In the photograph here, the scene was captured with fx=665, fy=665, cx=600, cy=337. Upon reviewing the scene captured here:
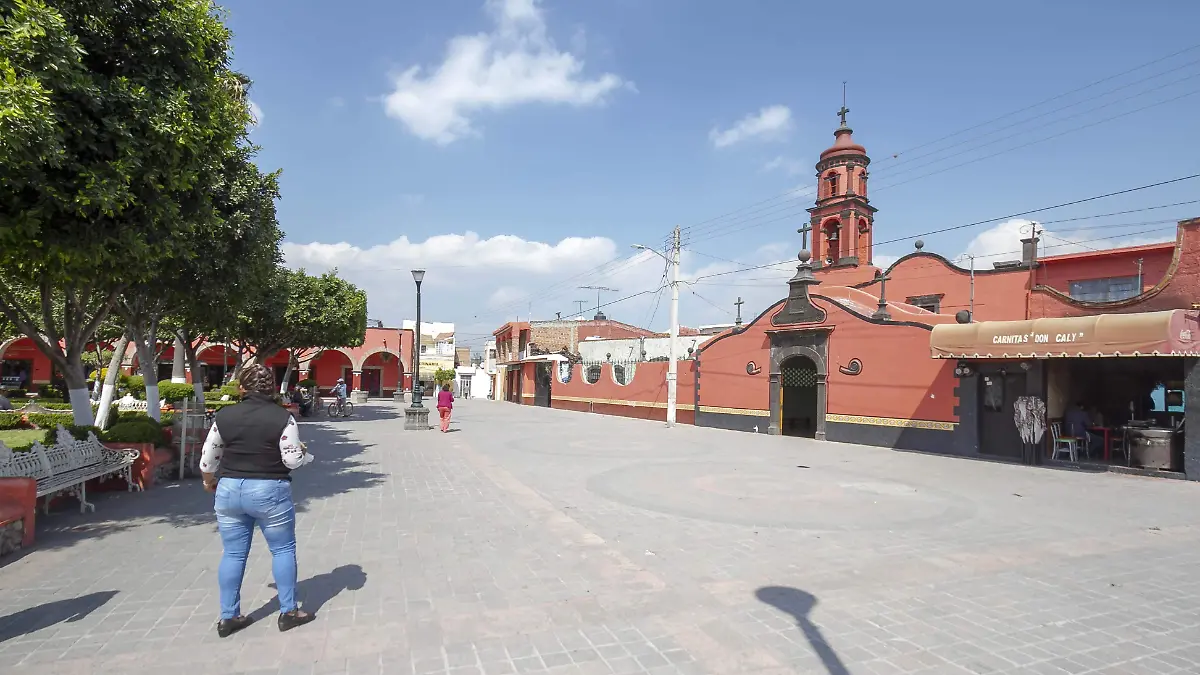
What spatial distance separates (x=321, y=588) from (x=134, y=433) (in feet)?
19.6

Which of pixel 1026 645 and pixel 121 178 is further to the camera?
pixel 121 178

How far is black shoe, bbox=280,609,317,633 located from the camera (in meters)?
4.13

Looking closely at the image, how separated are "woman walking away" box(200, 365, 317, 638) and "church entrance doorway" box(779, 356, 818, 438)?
17.9m

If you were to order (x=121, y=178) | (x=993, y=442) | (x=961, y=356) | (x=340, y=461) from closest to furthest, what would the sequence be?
(x=121, y=178) < (x=340, y=461) < (x=961, y=356) < (x=993, y=442)

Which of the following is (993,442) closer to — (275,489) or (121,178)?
(275,489)

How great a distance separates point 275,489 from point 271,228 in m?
8.36

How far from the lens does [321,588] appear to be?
4977 millimetres

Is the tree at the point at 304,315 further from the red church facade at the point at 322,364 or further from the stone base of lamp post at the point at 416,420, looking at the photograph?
the red church facade at the point at 322,364

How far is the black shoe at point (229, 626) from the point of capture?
4.03 m

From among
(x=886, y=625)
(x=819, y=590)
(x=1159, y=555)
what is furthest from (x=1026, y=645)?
(x=1159, y=555)

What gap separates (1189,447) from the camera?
11609mm

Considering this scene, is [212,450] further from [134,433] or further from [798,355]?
[798,355]

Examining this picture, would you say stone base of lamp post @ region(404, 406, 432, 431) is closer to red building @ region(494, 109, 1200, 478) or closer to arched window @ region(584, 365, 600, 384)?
red building @ region(494, 109, 1200, 478)

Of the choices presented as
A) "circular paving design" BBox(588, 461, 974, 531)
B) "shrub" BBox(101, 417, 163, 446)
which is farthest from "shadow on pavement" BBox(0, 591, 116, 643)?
"circular paving design" BBox(588, 461, 974, 531)
